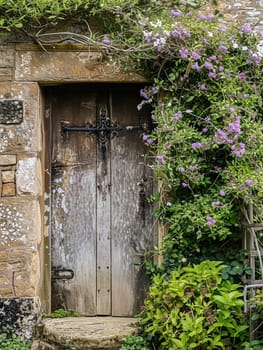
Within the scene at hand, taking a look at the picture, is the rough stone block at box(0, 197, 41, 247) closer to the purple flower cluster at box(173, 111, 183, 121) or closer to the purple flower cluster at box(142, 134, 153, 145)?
the purple flower cluster at box(142, 134, 153, 145)

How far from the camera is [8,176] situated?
15.2 ft

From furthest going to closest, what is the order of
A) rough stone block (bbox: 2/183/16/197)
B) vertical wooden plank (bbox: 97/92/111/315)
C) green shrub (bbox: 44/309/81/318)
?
1. vertical wooden plank (bbox: 97/92/111/315)
2. green shrub (bbox: 44/309/81/318)
3. rough stone block (bbox: 2/183/16/197)

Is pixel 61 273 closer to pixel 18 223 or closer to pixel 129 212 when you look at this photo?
pixel 18 223

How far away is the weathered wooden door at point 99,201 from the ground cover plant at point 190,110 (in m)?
0.31

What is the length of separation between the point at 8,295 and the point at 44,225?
0.64 meters

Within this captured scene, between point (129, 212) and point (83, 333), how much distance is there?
3.50 ft

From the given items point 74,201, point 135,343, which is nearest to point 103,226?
point 74,201

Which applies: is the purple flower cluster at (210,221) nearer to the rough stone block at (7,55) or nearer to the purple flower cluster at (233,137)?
the purple flower cluster at (233,137)

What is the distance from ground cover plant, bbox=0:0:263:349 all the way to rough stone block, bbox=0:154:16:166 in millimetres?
902

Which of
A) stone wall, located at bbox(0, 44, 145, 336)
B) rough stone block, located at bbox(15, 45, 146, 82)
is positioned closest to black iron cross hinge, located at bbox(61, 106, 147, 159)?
stone wall, located at bbox(0, 44, 145, 336)

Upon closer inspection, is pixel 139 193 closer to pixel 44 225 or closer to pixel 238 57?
pixel 44 225

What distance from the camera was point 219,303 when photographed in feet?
12.8

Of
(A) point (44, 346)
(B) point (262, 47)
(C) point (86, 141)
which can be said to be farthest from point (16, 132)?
(B) point (262, 47)

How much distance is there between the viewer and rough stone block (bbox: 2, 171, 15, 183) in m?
4.62
